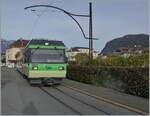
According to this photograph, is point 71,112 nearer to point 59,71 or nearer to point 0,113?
point 0,113

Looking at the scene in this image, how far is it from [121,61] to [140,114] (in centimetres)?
1510

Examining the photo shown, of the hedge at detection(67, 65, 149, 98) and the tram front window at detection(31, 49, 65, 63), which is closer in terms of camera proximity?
the hedge at detection(67, 65, 149, 98)

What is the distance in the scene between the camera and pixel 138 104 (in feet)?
53.1

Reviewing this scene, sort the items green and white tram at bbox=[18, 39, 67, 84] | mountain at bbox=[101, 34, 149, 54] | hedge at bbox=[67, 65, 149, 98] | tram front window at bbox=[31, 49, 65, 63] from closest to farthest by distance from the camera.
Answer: hedge at bbox=[67, 65, 149, 98] → green and white tram at bbox=[18, 39, 67, 84] → tram front window at bbox=[31, 49, 65, 63] → mountain at bbox=[101, 34, 149, 54]

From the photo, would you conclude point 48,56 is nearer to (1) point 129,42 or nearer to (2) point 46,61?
(2) point 46,61

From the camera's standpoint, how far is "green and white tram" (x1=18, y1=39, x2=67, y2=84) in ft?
89.2

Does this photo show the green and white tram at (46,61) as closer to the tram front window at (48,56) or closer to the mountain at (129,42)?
the tram front window at (48,56)

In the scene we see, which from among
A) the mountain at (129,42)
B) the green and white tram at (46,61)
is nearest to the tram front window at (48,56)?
the green and white tram at (46,61)

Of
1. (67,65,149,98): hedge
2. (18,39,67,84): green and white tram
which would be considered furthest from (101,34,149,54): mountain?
(18,39,67,84): green and white tram

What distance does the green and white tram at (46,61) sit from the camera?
27.2 m

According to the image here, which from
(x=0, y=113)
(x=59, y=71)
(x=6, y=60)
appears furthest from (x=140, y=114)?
(x=6, y=60)

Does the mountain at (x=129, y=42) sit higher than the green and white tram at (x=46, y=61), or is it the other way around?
the mountain at (x=129, y=42)

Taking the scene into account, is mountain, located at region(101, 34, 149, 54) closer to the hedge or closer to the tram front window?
the hedge

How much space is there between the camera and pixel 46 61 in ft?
89.5
